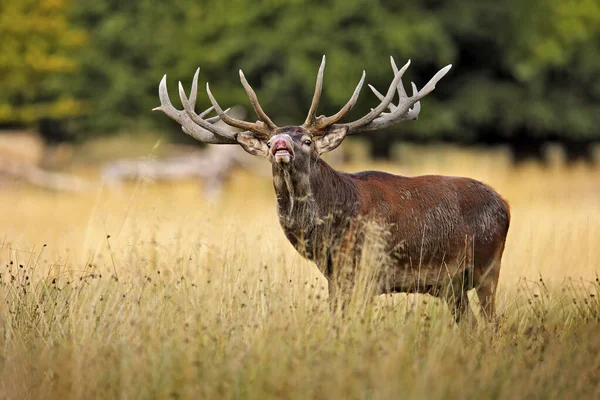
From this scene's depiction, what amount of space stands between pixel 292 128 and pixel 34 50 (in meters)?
16.7

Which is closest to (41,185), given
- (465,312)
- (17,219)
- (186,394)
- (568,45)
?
(17,219)

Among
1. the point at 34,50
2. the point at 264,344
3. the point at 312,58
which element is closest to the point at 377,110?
the point at 264,344

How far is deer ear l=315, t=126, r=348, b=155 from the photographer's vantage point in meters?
6.59

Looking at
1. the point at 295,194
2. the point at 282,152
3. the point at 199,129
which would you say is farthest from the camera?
the point at 199,129

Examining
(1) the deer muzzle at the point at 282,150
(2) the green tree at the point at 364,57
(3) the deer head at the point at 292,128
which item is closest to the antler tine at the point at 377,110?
(3) the deer head at the point at 292,128

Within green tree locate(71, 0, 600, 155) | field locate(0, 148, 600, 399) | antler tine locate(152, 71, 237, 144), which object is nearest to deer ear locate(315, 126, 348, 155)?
antler tine locate(152, 71, 237, 144)

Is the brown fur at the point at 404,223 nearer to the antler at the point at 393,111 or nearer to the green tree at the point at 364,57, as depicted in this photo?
the antler at the point at 393,111

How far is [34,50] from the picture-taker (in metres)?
21.6

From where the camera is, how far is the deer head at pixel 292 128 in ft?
20.5

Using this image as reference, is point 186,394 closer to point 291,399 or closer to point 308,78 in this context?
point 291,399

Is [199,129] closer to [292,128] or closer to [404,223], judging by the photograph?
[292,128]

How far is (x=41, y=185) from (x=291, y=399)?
1840 cm

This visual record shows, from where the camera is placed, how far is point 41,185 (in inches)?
854

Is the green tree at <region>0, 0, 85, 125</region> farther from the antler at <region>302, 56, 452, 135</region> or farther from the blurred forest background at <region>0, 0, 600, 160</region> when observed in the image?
the antler at <region>302, 56, 452, 135</region>
